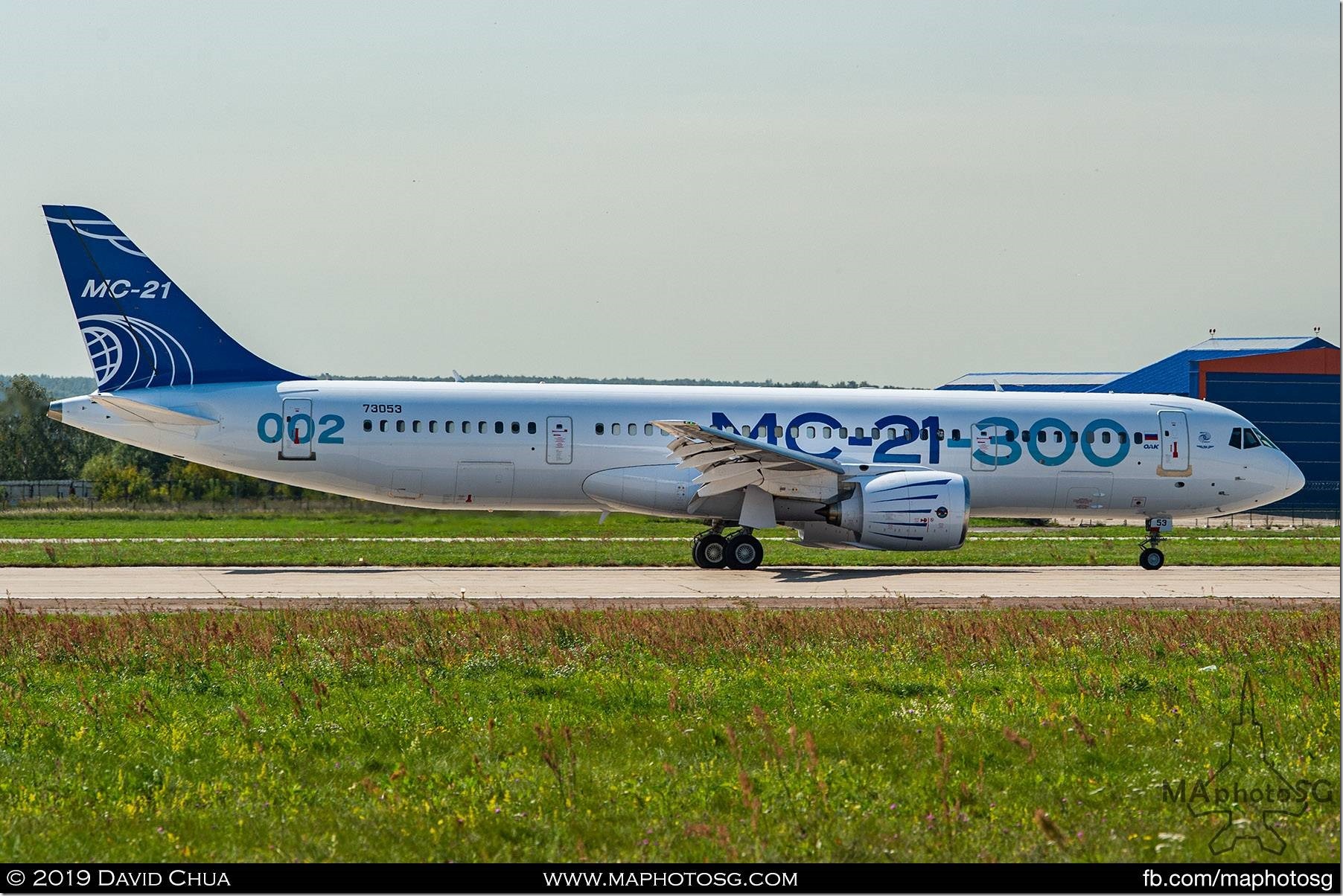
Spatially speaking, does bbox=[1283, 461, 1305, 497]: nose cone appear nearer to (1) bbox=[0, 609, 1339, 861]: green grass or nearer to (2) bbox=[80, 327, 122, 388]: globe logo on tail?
(1) bbox=[0, 609, 1339, 861]: green grass

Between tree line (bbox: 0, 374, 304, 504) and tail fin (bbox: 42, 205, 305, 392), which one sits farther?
tree line (bbox: 0, 374, 304, 504)

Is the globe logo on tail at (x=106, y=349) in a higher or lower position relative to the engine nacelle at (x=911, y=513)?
higher

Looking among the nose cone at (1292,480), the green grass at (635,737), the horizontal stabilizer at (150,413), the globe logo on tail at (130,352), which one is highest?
the globe logo on tail at (130,352)

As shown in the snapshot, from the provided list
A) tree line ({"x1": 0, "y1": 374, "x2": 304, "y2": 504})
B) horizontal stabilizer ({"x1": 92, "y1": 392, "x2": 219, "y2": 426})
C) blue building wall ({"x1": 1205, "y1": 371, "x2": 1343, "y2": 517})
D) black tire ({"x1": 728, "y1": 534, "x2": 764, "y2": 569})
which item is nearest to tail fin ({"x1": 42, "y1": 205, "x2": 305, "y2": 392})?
horizontal stabilizer ({"x1": 92, "y1": 392, "x2": 219, "y2": 426})

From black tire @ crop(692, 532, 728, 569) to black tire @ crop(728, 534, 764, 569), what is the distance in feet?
0.52

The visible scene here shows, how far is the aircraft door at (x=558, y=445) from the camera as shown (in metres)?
27.8

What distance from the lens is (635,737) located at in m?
10.4

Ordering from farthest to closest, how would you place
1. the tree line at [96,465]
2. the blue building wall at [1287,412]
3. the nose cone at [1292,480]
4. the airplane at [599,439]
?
the blue building wall at [1287,412]
the tree line at [96,465]
the nose cone at [1292,480]
the airplane at [599,439]

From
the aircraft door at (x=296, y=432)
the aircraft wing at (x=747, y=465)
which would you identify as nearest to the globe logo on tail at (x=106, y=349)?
the aircraft door at (x=296, y=432)

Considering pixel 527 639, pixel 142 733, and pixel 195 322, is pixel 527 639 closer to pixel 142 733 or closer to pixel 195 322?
pixel 142 733

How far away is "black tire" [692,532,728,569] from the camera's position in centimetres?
2773

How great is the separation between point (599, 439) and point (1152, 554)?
11.8 m

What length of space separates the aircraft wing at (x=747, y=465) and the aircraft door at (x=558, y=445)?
78.7 inches

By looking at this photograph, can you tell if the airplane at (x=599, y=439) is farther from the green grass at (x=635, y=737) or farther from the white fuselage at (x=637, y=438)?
the green grass at (x=635, y=737)
